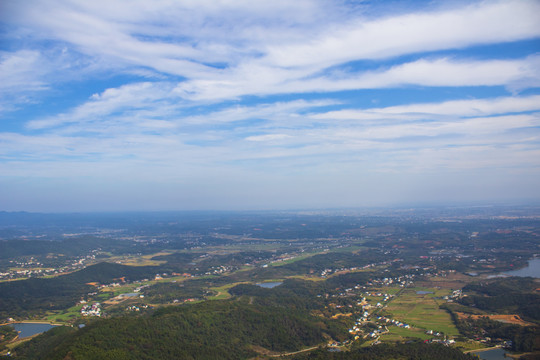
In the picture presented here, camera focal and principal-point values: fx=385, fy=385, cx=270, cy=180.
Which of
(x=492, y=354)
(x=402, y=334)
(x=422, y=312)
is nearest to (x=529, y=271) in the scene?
(x=422, y=312)

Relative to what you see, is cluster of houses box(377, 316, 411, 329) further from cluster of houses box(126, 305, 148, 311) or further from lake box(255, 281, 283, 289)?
cluster of houses box(126, 305, 148, 311)

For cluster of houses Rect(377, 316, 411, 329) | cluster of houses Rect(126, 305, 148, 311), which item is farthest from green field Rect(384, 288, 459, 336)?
cluster of houses Rect(126, 305, 148, 311)

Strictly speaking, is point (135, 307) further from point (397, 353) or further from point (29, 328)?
point (397, 353)

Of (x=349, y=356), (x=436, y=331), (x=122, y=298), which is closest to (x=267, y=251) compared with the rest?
(x=122, y=298)

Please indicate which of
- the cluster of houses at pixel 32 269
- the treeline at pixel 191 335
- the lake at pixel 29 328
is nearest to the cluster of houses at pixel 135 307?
the lake at pixel 29 328

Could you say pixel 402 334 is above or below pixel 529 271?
below

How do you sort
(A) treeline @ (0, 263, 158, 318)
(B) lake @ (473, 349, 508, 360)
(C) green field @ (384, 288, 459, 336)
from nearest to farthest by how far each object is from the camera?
1. (B) lake @ (473, 349, 508, 360)
2. (C) green field @ (384, 288, 459, 336)
3. (A) treeline @ (0, 263, 158, 318)
